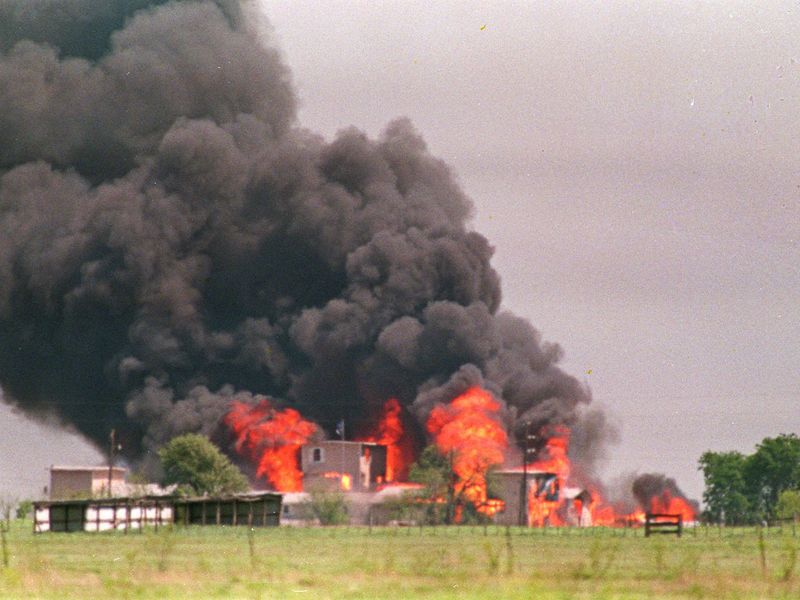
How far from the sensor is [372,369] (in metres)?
114

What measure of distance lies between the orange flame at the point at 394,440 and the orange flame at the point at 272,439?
16.2ft

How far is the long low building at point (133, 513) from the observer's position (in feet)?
230

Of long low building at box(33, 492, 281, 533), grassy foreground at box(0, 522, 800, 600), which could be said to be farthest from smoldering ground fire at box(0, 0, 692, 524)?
grassy foreground at box(0, 522, 800, 600)

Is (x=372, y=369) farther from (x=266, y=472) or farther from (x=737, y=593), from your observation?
(x=737, y=593)

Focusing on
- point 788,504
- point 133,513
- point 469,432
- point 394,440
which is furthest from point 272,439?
point 133,513

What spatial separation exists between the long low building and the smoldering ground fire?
3491 cm

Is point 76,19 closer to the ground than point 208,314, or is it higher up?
higher up

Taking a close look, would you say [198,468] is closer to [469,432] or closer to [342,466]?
[342,466]

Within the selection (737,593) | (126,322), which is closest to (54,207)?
(126,322)

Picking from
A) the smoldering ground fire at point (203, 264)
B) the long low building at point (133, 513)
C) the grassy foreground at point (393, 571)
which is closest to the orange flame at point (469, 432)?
the smoldering ground fire at point (203, 264)

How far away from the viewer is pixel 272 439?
4368 inches

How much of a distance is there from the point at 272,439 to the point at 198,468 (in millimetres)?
12600

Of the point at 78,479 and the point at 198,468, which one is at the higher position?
the point at 198,468

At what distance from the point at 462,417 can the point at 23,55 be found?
5803cm
